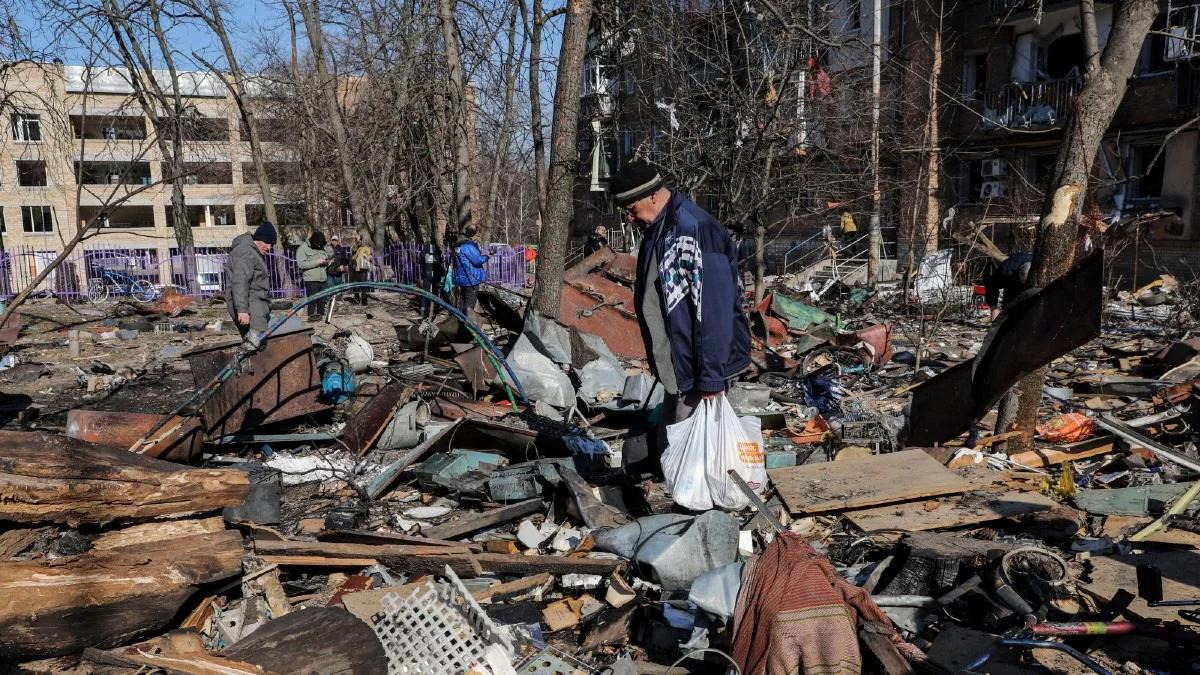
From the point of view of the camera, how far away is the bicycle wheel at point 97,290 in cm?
2066

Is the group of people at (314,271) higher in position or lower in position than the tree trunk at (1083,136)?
lower

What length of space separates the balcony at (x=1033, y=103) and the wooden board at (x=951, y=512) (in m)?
21.1

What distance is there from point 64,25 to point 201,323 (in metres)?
5.53

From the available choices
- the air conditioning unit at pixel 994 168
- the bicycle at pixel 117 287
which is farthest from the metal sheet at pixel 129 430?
the air conditioning unit at pixel 994 168

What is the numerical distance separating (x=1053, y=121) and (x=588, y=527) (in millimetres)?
23240

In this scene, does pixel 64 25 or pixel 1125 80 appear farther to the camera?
pixel 64 25

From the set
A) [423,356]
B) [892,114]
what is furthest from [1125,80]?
[892,114]

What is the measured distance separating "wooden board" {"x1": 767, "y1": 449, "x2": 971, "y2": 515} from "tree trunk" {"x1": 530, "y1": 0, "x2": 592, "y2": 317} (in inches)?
173

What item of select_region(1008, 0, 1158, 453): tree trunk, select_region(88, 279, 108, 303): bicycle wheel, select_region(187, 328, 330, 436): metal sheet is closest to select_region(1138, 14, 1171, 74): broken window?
select_region(1008, 0, 1158, 453): tree trunk

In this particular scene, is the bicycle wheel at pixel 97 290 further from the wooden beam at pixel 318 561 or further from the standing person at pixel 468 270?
the wooden beam at pixel 318 561

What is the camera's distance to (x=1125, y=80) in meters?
5.32

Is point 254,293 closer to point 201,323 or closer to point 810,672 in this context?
point 810,672

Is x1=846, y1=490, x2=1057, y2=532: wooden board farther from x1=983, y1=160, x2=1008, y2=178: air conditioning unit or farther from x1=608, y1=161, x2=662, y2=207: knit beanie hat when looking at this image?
x1=983, y1=160, x2=1008, y2=178: air conditioning unit

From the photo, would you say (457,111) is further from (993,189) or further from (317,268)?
(993,189)
